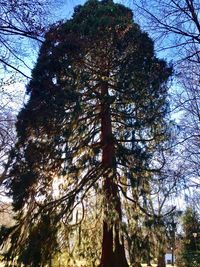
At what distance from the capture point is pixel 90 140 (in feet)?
33.5

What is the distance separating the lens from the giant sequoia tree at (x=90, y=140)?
896 cm

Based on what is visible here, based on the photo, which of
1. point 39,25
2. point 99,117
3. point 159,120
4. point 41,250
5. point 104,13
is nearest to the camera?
point 39,25

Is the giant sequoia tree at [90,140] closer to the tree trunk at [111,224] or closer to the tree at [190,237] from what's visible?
the tree trunk at [111,224]

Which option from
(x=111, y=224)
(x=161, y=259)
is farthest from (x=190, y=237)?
(x=111, y=224)

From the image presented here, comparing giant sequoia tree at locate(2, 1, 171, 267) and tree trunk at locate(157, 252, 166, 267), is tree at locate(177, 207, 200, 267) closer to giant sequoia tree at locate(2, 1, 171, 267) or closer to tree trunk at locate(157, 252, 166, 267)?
tree trunk at locate(157, 252, 166, 267)

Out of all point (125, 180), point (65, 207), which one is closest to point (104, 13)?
point (125, 180)

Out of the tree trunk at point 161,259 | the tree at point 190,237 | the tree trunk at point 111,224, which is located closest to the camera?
the tree trunk at point 111,224

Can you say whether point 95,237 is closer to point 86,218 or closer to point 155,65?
point 86,218

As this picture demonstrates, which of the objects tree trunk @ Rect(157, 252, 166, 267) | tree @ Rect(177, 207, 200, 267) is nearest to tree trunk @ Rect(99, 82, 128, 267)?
tree trunk @ Rect(157, 252, 166, 267)

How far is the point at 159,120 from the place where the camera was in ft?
31.9

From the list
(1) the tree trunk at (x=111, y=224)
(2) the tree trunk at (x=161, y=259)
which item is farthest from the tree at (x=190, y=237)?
(1) the tree trunk at (x=111, y=224)

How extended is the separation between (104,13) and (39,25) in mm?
7574

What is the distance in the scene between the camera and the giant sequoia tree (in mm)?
8961

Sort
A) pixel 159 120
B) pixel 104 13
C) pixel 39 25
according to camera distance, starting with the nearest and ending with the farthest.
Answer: pixel 39 25
pixel 159 120
pixel 104 13
